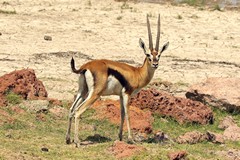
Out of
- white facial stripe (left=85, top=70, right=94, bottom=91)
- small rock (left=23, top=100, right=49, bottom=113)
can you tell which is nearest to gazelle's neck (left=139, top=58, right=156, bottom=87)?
white facial stripe (left=85, top=70, right=94, bottom=91)

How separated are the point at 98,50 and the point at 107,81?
8.79 m

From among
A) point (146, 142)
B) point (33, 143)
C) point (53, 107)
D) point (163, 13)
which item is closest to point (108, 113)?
point (53, 107)

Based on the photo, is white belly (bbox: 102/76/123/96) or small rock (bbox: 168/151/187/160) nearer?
small rock (bbox: 168/151/187/160)

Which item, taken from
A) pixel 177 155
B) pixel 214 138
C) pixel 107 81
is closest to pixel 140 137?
pixel 214 138

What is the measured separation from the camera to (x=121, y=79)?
9.93 metres

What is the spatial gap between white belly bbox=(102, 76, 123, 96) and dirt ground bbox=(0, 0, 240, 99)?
3.81 meters

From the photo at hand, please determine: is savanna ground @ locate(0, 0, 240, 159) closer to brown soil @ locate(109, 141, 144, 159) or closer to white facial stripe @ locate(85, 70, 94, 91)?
brown soil @ locate(109, 141, 144, 159)

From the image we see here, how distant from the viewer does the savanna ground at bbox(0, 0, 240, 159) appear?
974 centimetres

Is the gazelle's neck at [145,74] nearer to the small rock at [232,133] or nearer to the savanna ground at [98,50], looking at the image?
the savanna ground at [98,50]

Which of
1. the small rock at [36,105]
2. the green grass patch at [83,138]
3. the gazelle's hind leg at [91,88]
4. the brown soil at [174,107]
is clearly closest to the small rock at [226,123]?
the green grass patch at [83,138]

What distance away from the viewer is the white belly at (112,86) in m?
9.80

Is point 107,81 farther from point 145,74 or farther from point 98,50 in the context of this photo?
point 98,50

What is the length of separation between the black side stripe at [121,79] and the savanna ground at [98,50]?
889 millimetres

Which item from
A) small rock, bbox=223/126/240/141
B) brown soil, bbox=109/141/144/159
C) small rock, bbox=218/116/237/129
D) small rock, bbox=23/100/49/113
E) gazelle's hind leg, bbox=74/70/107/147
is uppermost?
gazelle's hind leg, bbox=74/70/107/147
